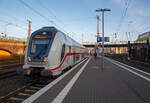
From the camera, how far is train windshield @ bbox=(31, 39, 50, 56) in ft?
22.5

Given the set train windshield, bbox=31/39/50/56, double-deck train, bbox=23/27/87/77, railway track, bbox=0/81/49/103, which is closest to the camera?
railway track, bbox=0/81/49/103

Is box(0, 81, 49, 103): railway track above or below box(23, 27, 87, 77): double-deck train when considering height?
below

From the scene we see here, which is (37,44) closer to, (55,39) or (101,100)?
(55,39)

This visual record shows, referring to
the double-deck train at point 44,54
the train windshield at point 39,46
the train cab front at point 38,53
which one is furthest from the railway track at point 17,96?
the train windshield at point 39,46

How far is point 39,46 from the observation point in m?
7.04

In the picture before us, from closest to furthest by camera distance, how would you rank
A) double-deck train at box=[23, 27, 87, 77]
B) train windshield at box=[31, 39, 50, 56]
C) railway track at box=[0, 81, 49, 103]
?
1. railway track at box=[0, 81, 49, 103]
2. double-deck train at box=[23, 27, 87, 77]
3. train windshield at box=[31, 39, 50, 56]

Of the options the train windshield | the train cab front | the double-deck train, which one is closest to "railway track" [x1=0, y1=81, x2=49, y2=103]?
the train cab front

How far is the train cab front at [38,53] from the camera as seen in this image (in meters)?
6.60

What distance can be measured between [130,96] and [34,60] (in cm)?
540

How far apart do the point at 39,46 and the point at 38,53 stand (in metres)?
0.49

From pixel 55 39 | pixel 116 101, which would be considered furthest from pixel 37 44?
pixel 116 101

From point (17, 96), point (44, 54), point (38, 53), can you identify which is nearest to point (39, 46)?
point (38, 53)

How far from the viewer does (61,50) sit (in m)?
7.70

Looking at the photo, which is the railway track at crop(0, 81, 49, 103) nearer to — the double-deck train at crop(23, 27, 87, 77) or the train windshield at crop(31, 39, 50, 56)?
the double-deck train at crop(23, 27, 87, 77)
